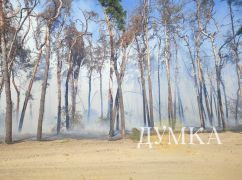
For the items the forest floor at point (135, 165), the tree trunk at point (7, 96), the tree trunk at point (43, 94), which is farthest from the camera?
the tree trunk at point (43, 94)

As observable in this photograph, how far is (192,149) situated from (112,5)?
1341 centimetres

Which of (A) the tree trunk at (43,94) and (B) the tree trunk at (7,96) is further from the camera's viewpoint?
(A) the tree trunk at (43,94)

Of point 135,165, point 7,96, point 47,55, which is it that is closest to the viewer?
point 135,165

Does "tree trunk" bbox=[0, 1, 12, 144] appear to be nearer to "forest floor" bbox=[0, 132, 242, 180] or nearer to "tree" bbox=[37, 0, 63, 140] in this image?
"tree" bbox=[37, 0, 63, 140]

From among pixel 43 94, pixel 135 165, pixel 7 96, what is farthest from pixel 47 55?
pixel 135 165

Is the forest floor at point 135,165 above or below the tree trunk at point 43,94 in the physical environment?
below

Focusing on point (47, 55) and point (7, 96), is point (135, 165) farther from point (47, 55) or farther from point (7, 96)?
point (47, 55)

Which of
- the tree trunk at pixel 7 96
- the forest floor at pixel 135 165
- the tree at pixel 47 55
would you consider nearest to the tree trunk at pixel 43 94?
the tree at pixel 47 55

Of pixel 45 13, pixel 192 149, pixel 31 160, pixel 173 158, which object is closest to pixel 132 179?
pixel 173 158

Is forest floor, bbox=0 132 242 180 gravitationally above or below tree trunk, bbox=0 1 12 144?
below

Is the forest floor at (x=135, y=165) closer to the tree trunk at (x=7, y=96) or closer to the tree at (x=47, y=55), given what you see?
the tree trunk at (x=7, y=96)

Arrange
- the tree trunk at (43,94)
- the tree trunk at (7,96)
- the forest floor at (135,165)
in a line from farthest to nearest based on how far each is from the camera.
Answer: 1. the tree trunk at (43,94)
2. the tree trunk at (7,96)
3. the forest floor at (135,165)

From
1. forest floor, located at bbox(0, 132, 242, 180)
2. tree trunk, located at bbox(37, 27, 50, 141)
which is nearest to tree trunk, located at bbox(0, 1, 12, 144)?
tree trunk, located at bbox(37, 27, 50, 141)

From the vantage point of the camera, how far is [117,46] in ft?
91.0
